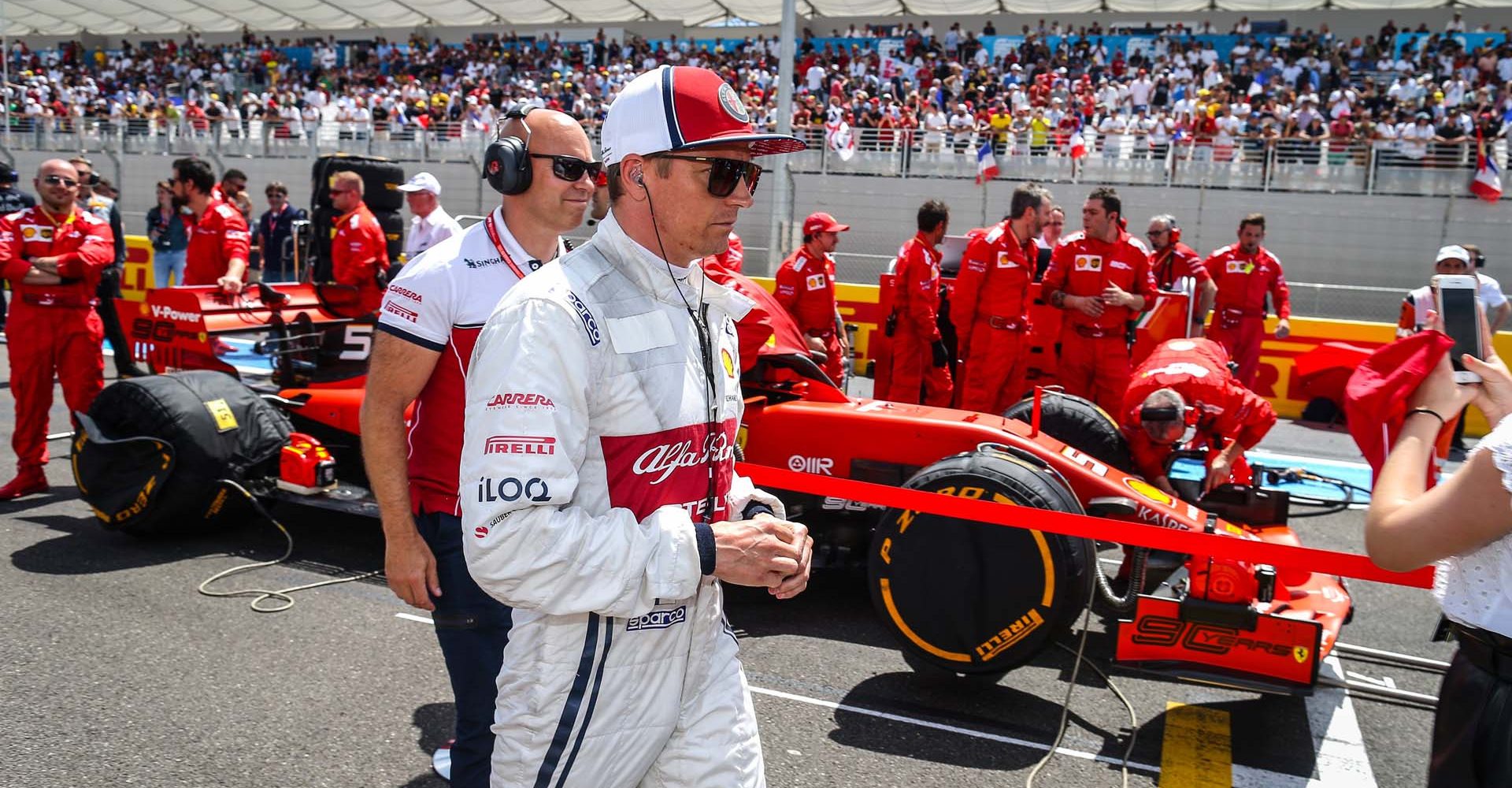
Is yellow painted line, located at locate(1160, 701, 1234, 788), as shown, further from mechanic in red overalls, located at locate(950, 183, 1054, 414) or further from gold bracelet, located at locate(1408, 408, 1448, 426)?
mechanic in red overalls, located at locate(950, 183, 1054, 414)

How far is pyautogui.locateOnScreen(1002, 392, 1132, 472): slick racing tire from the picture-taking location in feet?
17.4

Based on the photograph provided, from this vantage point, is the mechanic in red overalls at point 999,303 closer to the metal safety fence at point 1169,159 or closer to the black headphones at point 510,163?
the black headphones at point 510,163

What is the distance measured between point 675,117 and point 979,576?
2.56 meters

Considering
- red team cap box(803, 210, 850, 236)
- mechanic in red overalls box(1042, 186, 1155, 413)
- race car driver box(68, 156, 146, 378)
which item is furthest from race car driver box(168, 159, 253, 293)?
mechanic in red overalls box(1042, 186, 1155, 413)

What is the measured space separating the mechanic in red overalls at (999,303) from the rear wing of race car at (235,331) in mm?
4033

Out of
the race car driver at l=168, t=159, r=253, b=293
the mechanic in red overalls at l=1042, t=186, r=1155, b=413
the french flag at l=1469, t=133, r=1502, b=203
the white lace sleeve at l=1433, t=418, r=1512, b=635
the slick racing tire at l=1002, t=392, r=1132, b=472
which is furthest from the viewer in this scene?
the french flag at l=1469, t=133, r=1502, b=203

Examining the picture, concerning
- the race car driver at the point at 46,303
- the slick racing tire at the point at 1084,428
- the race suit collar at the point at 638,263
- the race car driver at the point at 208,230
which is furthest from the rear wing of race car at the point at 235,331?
the race suit collar at the point at 638,263

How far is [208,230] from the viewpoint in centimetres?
857

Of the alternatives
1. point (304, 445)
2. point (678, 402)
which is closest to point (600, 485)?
point (678, 402)

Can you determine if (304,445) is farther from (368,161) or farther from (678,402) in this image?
(368,161)

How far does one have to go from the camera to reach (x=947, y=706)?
4008 mm

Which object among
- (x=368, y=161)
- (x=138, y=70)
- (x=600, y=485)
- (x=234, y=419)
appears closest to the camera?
(x=600, y=485)

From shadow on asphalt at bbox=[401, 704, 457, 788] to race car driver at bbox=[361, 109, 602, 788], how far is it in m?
0.98

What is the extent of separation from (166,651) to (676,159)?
11.3ft
